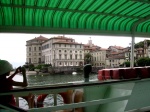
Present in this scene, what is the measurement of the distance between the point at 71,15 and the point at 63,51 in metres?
75.5

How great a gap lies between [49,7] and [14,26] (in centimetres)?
89

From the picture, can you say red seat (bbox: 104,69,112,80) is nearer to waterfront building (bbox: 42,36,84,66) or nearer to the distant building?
waterfront building (bbox: 42,36,84,66)

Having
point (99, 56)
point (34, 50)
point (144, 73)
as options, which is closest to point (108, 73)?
point (144, 73)

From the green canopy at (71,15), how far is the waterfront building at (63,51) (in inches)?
2767

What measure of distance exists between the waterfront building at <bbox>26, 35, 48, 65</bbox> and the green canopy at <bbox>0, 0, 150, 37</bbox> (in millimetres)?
97429

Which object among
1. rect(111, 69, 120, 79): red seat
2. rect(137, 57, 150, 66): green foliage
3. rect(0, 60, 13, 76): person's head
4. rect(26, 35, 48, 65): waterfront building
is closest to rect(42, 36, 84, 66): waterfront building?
rect(26, 35, 48, 65): waterfront building

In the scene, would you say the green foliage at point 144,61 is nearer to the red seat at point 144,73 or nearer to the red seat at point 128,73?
the red seat at point 144,73

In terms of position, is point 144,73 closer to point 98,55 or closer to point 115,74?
point 115,74

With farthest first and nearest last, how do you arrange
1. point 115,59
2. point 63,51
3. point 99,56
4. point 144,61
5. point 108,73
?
1. point 99,56
2. point 63,51
3. point 115,59
4. point 144,61
5. point 108,73

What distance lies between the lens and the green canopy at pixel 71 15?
4340mm

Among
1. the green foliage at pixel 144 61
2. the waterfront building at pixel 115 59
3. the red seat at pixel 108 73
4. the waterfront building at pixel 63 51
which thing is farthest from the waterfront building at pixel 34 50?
the red seat at pixel 108 73

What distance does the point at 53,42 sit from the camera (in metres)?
76.6

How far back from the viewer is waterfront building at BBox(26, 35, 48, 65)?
10131cm

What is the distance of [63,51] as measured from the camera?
80.2 metres
